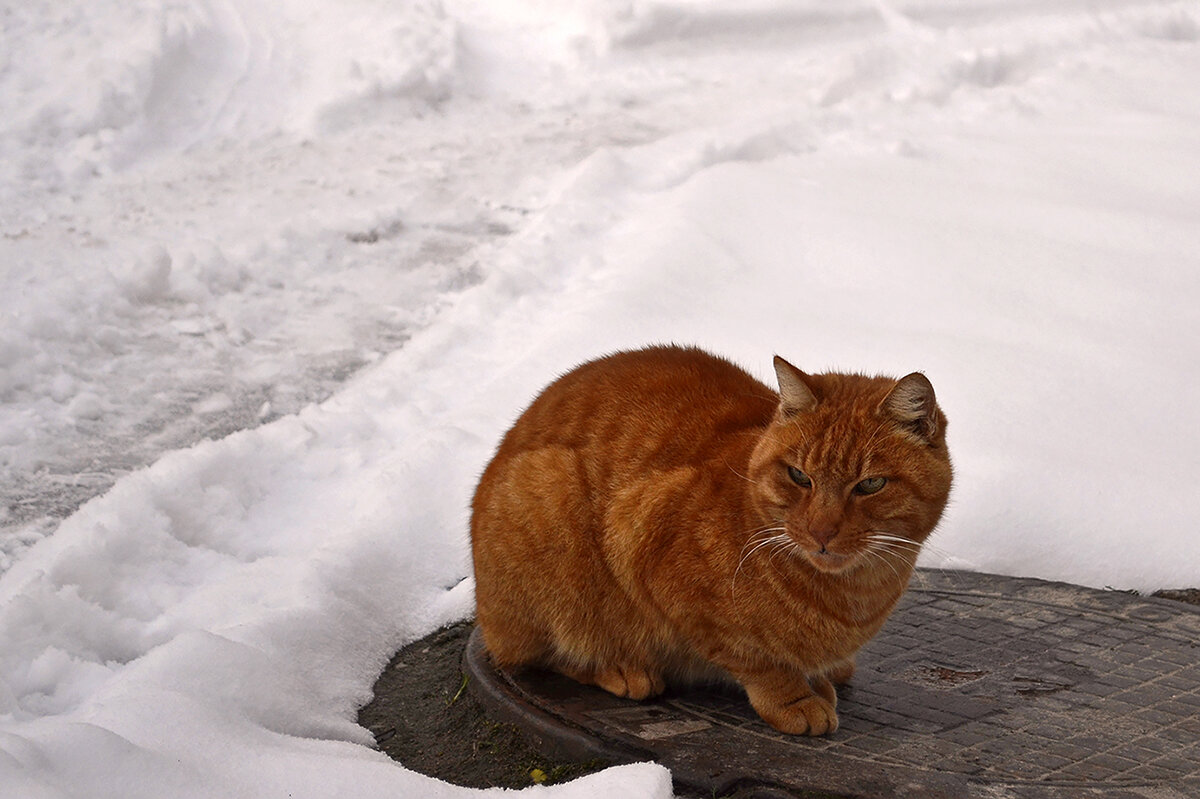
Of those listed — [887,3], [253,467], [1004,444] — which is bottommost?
[253,467]

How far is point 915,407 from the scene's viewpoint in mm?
2533

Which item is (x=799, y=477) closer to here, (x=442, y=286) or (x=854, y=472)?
(x=854, y=472)

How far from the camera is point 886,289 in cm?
557

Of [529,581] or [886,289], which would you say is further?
[886,289]

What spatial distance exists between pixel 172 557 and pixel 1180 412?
11.9 ft

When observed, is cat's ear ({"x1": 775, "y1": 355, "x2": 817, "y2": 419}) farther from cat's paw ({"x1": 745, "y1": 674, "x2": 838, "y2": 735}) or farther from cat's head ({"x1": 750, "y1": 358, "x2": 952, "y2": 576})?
cat's paw ({"x1": 745, "y1": 674, "x2": 838, "y2": 735})

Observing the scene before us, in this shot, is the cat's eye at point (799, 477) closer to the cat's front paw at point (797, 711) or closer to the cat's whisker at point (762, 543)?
the cat's whisker at point (762, 543)

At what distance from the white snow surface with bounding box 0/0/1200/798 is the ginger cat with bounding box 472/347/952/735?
0.44 m

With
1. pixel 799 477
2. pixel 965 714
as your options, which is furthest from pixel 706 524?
pixel 965 714

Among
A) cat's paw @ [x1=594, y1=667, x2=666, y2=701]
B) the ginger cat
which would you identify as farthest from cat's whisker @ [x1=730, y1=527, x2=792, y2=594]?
cat's paw @ [x1=594, y1=667, x2=666, y2=701]

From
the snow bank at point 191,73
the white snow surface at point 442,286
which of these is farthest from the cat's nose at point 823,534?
the snow bank at point 191,73

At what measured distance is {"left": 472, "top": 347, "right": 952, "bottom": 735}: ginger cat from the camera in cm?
254

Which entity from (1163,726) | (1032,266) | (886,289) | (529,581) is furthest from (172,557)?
(1032,266)

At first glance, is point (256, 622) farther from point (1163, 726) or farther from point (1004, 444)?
point (1004, 444)
